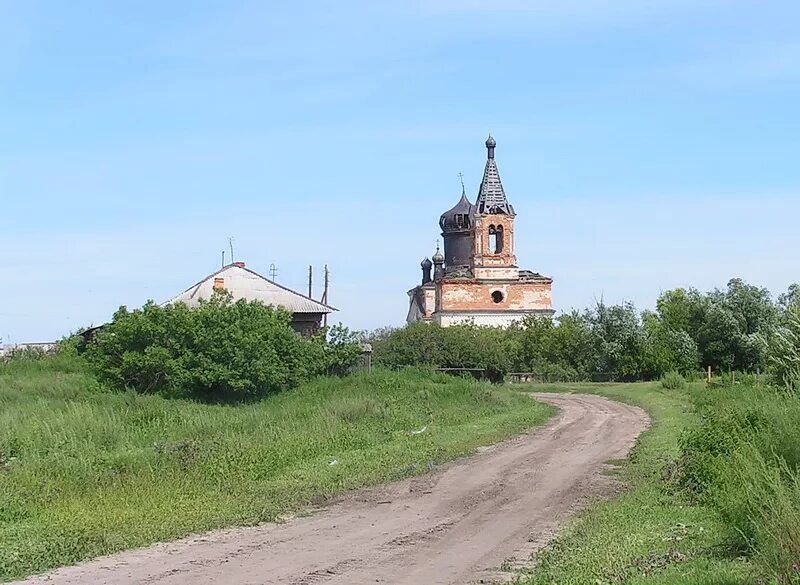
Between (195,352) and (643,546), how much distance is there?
A: 2255 cm

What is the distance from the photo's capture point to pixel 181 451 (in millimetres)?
18516

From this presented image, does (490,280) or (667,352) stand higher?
(490,280)

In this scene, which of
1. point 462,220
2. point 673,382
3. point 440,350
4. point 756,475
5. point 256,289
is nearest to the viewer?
point 756,475

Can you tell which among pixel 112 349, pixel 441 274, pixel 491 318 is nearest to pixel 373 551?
pixel 112 349

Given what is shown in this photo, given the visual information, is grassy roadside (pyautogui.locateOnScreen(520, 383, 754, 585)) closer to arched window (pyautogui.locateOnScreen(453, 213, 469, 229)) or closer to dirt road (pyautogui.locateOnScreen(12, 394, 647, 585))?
dirt road (pyautogui.locateOnScreen(12, 394, 647, 585))

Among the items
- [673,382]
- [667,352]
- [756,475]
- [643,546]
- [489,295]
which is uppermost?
[489,295]

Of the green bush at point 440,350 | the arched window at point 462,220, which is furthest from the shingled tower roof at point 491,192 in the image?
the green bush at point 440,350

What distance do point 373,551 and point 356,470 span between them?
654cm

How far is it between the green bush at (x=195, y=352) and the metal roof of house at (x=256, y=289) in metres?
9.39

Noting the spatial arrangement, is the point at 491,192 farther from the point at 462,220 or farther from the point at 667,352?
the point at 667,352

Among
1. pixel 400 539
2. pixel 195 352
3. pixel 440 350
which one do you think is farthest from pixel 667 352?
pixel 400 539

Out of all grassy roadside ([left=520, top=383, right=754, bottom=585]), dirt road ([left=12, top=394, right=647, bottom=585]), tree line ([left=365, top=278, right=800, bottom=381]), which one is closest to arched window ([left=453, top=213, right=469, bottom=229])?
tree line ([left=365, top=278, right=800, bottom=381])

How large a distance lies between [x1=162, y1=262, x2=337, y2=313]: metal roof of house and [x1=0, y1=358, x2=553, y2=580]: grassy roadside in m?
9.93

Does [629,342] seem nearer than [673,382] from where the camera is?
No
